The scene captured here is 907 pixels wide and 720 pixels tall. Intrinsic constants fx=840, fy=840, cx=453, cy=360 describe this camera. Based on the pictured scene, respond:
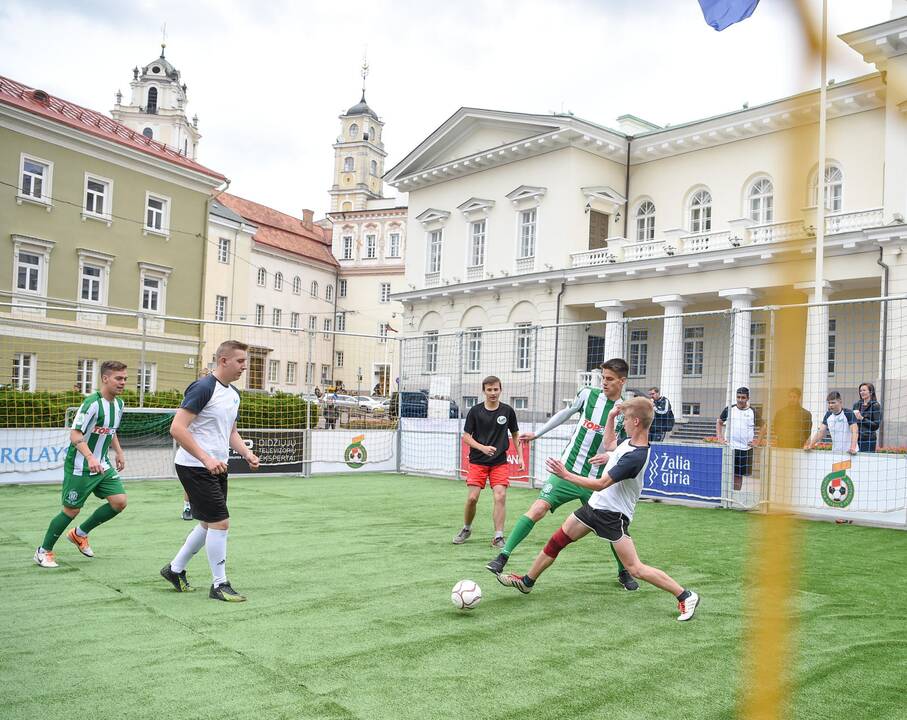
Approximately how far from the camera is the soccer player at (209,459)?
6648mm

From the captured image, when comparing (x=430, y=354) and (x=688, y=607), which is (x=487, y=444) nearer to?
(x=688, y=607)

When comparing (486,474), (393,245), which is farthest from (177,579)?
(393,245)

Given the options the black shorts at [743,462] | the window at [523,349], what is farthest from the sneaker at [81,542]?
the window at [523,349]

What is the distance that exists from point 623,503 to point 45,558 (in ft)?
17.6

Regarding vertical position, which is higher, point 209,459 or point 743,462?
point 209,459

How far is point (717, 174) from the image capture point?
109ft

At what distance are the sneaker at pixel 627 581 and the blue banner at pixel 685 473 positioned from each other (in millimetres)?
6590

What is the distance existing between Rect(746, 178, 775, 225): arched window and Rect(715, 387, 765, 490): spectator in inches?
805

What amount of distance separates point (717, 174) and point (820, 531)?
2479 cm

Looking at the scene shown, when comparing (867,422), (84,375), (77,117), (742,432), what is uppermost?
(77,117)

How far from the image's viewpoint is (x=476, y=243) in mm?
40188

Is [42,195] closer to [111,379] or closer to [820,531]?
[111,379]

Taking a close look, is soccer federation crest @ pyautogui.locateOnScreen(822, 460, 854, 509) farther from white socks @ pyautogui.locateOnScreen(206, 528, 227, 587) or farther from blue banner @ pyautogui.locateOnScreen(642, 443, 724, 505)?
white socks @ pyautogui.locateOnScreen(206, 528, 227, 587)

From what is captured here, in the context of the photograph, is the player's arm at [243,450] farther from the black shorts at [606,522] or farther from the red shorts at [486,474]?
the red shorts at [486,474]
